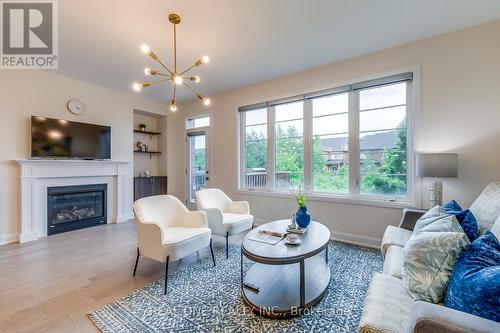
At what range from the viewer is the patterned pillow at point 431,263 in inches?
46.6

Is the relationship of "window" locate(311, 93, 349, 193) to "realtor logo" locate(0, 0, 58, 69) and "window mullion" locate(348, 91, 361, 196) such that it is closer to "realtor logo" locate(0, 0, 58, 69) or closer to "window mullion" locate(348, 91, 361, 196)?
"window mullion" locate(348, 91, 361, 196)

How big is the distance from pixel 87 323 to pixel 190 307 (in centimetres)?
76

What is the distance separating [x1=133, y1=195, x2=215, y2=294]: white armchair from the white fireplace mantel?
2.40 meters

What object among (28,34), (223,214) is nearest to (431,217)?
(223,214)

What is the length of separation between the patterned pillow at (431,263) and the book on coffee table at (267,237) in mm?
1032

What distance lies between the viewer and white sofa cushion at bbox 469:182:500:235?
169 cm

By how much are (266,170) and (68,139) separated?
3.57 m

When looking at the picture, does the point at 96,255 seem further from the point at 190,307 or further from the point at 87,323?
the point at 190,307

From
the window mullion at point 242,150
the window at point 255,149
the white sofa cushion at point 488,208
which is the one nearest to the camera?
the white sofa cushion at point 488,208

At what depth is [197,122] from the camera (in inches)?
219

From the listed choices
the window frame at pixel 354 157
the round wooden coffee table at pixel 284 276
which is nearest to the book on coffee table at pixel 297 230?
the round wooden coffee table at pixel 284 276

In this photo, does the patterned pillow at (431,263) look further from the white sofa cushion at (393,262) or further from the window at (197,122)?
the window at (197,122)

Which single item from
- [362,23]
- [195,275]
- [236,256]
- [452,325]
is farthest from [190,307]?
[362,23]

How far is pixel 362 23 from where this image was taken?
8.34 ft
